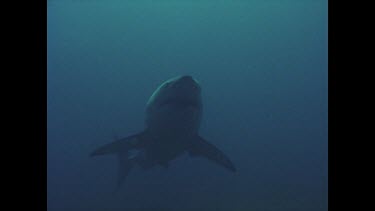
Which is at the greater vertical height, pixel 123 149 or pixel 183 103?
pixel 183 103

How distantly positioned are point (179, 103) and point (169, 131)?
43.0 inches

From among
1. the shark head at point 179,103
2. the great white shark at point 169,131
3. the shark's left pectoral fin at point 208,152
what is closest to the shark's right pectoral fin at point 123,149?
the great white shark at point 169,131

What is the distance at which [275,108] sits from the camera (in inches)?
2228

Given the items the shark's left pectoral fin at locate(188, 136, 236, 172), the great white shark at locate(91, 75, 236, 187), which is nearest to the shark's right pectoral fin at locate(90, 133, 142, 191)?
the great white shark at locate(91, 75, 236, 187)

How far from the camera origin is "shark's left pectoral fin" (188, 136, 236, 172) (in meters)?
9.81

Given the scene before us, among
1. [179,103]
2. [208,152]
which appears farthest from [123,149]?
[179,103]

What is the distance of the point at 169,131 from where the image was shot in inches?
335

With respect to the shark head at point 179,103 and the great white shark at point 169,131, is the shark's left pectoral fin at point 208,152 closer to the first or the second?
the great white shark at point 169,131

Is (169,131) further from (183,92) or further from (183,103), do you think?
(183,92)

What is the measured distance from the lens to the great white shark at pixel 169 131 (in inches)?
300

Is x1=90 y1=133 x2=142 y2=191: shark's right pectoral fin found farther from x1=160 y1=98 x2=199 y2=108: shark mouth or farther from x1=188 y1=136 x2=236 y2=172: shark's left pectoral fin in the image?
x1=160 y1=98 x2=199 y2=108: shark mouth

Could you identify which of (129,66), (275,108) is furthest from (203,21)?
(275,108)
